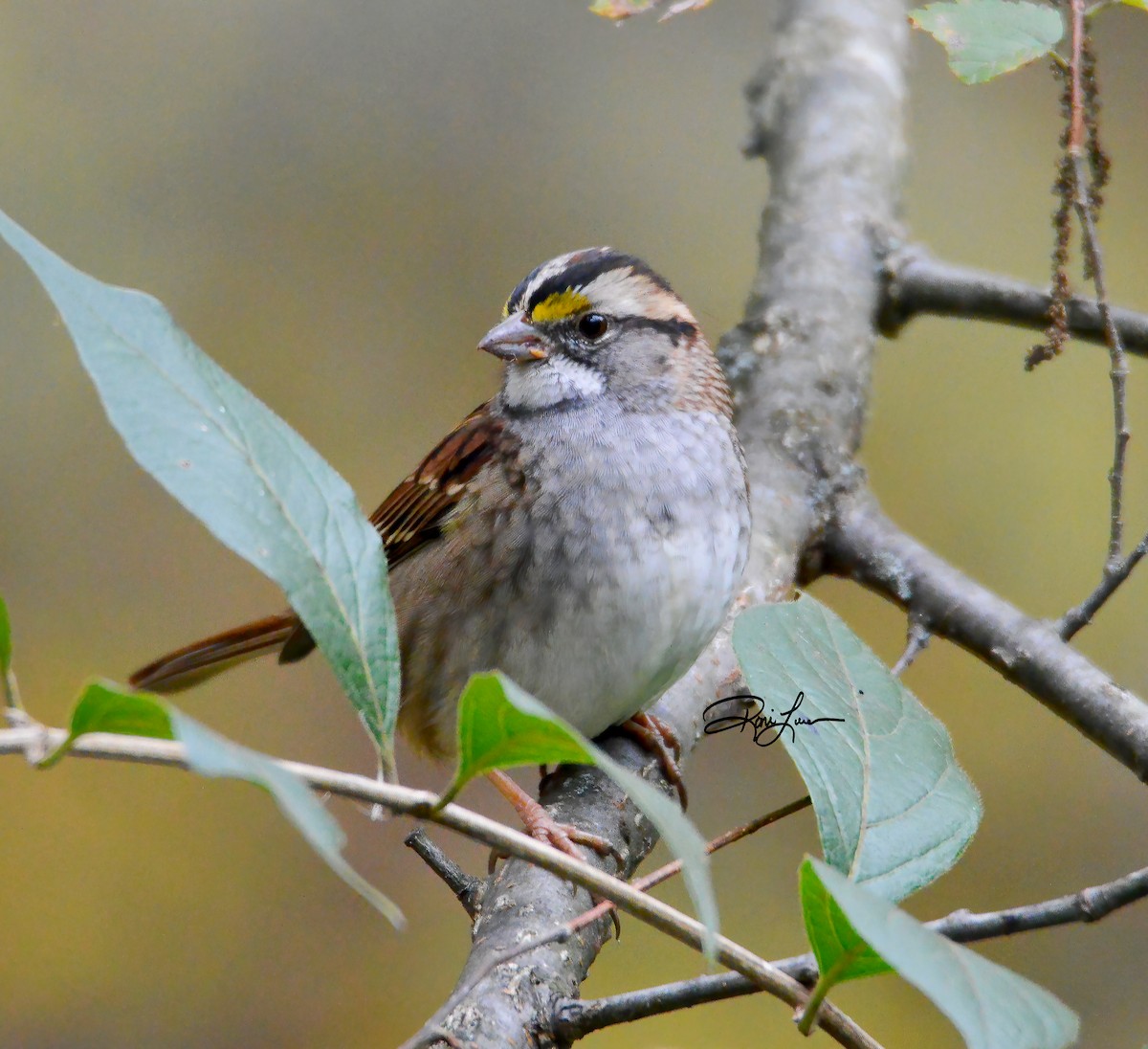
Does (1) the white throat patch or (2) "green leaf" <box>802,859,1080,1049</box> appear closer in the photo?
(2) "green leaf" <box>802,859,1080,1049</box>

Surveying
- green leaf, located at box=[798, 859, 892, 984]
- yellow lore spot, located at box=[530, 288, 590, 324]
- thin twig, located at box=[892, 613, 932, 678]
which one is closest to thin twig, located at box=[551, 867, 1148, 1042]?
green leaf, located at box=[798, 859, 892, 984]

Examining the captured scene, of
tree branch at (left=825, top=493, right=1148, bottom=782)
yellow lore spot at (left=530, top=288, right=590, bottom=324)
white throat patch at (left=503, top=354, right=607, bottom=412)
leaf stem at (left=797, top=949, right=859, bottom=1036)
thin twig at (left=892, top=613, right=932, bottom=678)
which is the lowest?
thin twig at (left=892, top=613, right=932, bottom=678)

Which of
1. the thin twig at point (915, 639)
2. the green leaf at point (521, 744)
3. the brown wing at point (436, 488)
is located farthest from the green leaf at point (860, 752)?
the brown wing at point (436, 488)

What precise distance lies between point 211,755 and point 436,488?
5.17 feet

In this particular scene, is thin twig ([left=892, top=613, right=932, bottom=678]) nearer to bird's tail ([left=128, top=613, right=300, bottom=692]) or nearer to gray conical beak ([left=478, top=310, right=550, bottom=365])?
gray conical beak ([left=478, top=310, right=550, bottom=365])

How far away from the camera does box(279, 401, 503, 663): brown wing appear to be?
2.13 metres

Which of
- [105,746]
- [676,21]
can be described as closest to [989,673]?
[676,21]

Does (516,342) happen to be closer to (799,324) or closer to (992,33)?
(799,324)

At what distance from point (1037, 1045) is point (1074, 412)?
3.03m

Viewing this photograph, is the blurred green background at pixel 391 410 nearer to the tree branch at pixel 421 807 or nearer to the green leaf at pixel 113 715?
the tree branch at pixel 421 807

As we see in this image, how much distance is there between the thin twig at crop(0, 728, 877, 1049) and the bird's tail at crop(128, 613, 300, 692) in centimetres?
174

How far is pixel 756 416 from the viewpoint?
2598mm

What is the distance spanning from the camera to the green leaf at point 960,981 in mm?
744

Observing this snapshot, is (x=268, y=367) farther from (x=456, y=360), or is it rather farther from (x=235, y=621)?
(x=235, y=621)
